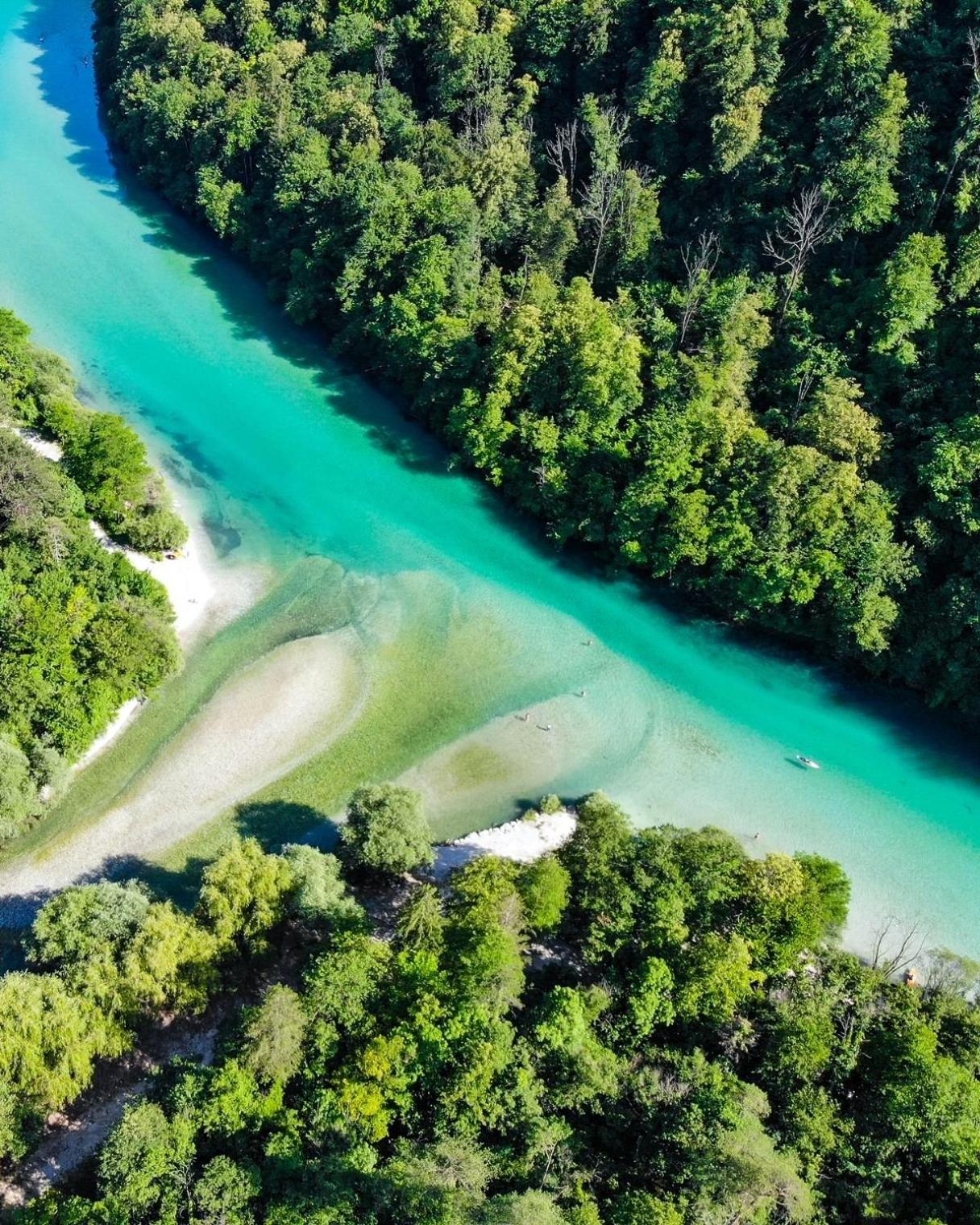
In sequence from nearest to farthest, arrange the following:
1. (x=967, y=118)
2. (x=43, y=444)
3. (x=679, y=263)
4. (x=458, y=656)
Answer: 1. (x=458, y=656)
2. (x=967, y=118)
3. (x=43, y=444)
4. (x=679, y=263)

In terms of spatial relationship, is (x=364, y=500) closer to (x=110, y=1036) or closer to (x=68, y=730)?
(x=68, y=730)

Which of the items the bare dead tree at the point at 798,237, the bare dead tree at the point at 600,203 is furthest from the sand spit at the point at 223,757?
the bare dead tree at the point at 798,237

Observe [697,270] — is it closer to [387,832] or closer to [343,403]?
[343,403]

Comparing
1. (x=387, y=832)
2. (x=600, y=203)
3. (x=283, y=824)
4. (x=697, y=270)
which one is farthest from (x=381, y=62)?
(x=387, y=832)

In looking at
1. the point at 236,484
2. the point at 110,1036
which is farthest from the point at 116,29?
the point at 110,1036

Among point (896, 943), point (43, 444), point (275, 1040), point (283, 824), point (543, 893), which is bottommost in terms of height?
point (283, 824)

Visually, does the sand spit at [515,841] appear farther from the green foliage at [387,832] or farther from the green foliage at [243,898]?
the green foliage at [243,898]

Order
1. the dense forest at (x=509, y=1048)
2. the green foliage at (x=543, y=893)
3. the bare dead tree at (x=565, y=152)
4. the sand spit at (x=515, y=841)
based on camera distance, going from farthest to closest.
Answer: the bare dead tree at (x=565, y=152)
the sand spit at (x=515, y=841)
the green foliage at (x=543, y=893)
the dense forest at (x=509, y=1048)
